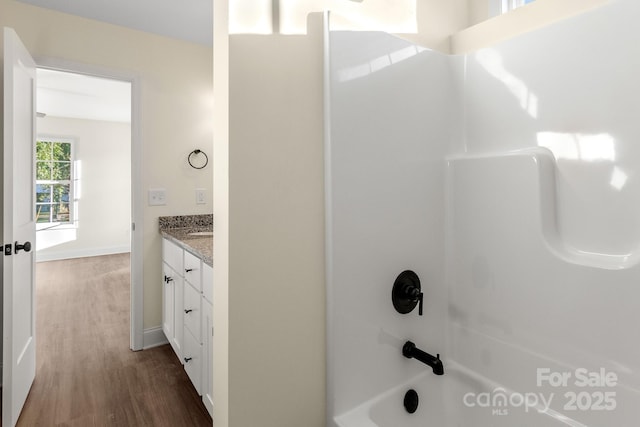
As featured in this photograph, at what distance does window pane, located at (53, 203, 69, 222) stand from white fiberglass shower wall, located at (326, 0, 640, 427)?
22.1 feet

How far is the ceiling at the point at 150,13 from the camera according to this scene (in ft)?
7.27

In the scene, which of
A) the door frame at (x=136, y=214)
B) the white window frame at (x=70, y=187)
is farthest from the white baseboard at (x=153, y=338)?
the white window frame at (x=70, y=187)

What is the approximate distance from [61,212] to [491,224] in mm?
7036

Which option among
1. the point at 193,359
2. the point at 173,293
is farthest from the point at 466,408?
the point at 173,293

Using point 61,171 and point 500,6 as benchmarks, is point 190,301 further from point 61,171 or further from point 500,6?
point 61,171

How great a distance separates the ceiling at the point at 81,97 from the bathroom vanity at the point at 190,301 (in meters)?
2.11

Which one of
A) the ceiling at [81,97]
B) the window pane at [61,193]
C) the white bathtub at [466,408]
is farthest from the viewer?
the window pane at [61,193]

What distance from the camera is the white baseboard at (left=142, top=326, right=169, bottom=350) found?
2.66 metres

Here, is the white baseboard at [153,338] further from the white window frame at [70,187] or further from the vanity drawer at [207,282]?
the white window frame at [70,187]

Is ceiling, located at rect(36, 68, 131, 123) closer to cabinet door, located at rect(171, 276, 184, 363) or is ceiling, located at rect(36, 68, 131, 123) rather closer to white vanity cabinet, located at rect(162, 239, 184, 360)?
white vanity cabinet, located at rect(162, 239, 184, 360)

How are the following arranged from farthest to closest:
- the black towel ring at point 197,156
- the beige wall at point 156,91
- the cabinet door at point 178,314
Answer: the black towel ring at point 197,156, the beige wall at point 156,91, the cabinet door at point 178,314

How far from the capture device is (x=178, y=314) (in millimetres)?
2232

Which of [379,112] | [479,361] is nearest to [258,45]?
[379,112]

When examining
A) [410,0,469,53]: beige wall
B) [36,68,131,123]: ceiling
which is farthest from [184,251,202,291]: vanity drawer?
[36,68,131,123]: ceiling
